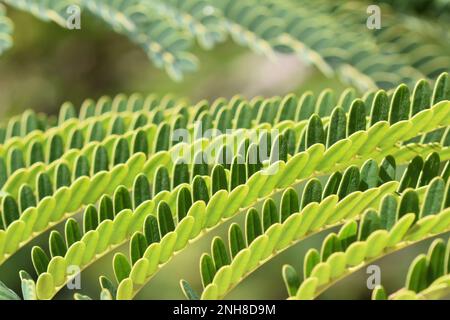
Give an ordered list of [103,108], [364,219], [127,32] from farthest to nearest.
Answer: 1. [127,32]
2. [103,108]
3. [364,219]

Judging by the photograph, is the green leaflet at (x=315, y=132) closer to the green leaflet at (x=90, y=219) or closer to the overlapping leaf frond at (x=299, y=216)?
the overlapping leaf frond at (x=299, y=216)

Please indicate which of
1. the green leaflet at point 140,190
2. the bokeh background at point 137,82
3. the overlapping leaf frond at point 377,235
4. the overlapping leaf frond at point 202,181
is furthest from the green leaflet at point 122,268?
the bokeh background at point 137,82

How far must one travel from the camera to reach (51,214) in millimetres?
1055

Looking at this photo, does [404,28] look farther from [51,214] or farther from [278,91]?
[51,214]

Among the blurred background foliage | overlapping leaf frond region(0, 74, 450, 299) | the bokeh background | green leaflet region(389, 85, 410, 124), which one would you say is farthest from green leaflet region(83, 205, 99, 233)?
the blurred background foliage

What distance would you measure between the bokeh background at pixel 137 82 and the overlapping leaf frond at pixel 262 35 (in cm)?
84

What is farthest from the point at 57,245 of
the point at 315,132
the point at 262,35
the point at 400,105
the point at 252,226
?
the point at 262,35

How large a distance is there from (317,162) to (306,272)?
0.16m

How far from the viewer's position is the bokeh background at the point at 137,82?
2645 mm

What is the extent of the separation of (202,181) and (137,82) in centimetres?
215

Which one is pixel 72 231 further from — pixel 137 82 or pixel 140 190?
pixel 137 82

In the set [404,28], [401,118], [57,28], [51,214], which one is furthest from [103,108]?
[57,28]

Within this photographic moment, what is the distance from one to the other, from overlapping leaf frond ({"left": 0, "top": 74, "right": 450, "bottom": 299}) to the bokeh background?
137cm

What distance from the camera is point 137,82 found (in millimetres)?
3051
